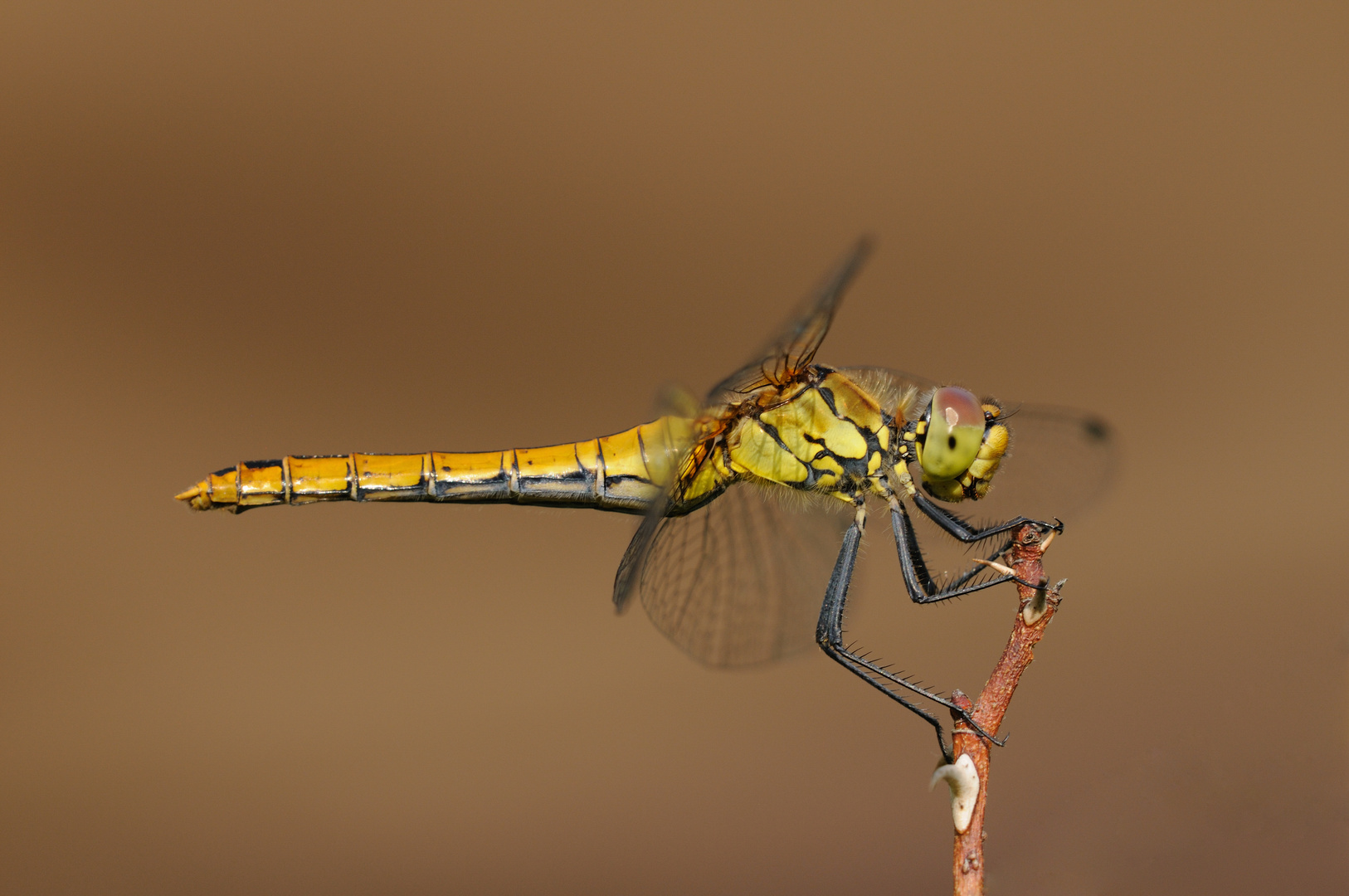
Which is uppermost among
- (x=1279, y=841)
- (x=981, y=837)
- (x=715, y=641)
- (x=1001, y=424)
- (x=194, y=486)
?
(x=194, y=486)

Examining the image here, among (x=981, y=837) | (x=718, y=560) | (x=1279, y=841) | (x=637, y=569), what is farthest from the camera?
(x=718, y=560)

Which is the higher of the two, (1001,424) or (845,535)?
(1001,424)

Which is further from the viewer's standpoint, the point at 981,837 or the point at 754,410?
the point at 754,410

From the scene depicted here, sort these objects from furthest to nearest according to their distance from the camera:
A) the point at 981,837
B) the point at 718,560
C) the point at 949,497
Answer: the point at 718,560 < the point at 949,497 < the point at 981,837

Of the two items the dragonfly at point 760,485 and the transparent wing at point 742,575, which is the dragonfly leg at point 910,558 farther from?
the transparent wing at point 742,575

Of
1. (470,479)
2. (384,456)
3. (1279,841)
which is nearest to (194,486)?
(384,456)

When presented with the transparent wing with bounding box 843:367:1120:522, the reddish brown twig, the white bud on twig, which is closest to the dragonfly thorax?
the transparent wing with bounding box 843:367:1120:522

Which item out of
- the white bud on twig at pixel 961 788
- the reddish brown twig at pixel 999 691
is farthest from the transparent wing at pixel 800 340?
the white bud on twig at pixel 961 788

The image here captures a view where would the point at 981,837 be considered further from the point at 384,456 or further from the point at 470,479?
the point at 384,456
